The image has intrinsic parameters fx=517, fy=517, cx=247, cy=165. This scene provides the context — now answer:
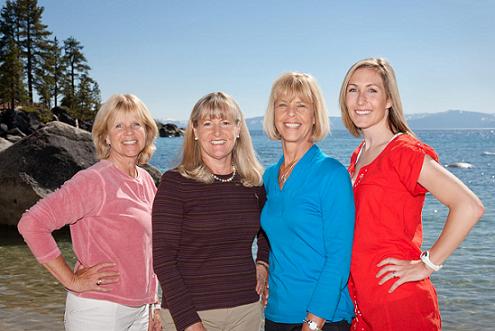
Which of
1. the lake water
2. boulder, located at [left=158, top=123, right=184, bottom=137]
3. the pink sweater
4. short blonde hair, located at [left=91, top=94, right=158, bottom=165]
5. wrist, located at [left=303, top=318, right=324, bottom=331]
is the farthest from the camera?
boulder, located at [left=158, top=123, right=184, bottom=137]

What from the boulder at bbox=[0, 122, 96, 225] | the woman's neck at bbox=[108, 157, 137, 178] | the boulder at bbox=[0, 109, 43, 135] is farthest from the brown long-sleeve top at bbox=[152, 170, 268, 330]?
the boulder at bbox=[0, 109, 43, 135]

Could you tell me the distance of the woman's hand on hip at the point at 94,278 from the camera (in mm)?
3361

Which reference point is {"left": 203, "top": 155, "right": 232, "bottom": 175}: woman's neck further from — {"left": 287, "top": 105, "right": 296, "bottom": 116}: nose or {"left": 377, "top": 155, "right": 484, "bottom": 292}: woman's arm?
{"left": 377, "top": 155, "right": 484, "bottom": 292}: woman's arm

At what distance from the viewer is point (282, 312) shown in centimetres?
326

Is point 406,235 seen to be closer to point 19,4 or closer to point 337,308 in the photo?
point 337,308

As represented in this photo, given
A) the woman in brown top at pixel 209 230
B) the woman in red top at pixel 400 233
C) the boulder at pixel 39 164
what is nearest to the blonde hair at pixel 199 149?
the woman in brown top at pixel 209 230

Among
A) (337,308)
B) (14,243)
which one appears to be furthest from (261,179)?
(14,243)

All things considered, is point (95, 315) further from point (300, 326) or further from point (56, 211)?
point (300, 326)

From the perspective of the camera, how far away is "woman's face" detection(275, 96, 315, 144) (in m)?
3.40

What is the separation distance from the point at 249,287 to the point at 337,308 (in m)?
0.57

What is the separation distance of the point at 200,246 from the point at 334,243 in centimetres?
82

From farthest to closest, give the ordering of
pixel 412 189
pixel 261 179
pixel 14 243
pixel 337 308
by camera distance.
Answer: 1. pixel 14 243
2. pixel 261 179
3. pixel 337 308
4. pixel 412 189

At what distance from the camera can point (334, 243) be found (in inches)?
121

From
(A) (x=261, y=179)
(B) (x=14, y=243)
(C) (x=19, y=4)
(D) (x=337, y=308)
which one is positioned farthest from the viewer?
(C) (x=19, y=4)
